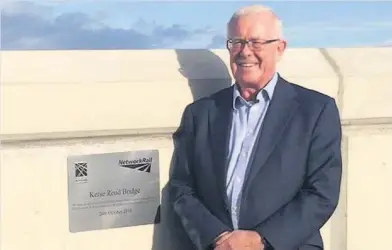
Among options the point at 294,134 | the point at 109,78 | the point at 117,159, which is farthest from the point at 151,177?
the point at 294,134

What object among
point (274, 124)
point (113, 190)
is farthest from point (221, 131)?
point (113, 190)

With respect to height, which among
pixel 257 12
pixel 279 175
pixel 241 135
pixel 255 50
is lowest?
pixel 279 175

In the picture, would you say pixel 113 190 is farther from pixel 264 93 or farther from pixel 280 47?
pixel 280 47

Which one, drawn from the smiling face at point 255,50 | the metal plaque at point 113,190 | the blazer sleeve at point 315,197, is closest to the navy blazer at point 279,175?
the blazer sleeve at point 315,197

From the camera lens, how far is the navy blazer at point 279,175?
9.97 ft

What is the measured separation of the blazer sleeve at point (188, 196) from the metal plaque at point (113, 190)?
121mm

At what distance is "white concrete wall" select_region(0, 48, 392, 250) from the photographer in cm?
321

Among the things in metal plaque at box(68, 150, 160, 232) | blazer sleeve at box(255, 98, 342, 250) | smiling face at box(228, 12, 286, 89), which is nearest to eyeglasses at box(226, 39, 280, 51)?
smiling face at box(228, 12, 286, 89)

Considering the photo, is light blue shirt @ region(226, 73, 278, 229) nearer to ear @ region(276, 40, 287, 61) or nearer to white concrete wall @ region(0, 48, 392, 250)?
ear @ region(276, 40, 287, 61)

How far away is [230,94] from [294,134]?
356 millimetres

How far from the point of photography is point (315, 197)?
3.07 m

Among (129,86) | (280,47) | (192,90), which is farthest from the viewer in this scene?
(192,90)

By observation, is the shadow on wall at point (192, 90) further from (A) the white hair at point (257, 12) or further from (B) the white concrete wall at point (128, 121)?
(A) the white hair at point (257, 12)

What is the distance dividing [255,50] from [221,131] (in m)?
0.38
